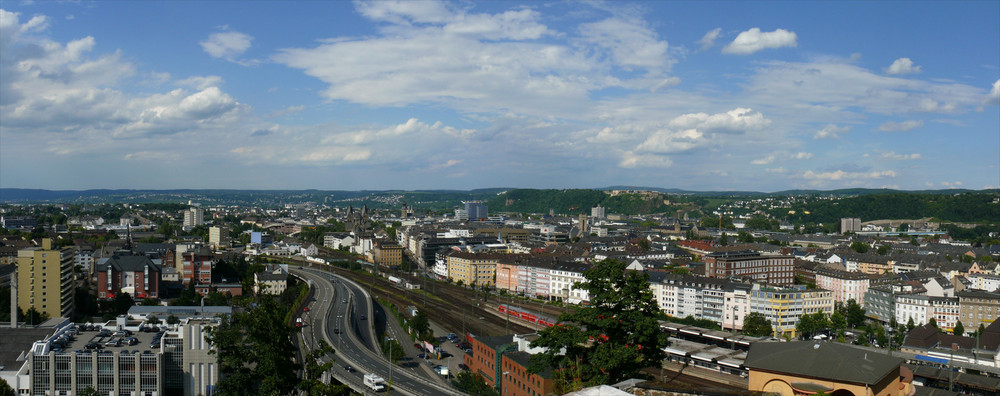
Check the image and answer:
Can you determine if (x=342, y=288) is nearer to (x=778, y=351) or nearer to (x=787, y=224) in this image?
(x=778, y=351)

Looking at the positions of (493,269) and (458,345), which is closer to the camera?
(458,345)

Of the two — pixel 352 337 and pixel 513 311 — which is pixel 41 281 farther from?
pixel 513 311

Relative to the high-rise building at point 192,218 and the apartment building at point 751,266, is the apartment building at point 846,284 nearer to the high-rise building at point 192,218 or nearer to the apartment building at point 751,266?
the apartment building at point 751,266

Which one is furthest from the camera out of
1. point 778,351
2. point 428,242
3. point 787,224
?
point 787,224

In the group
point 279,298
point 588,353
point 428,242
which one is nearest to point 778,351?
point 588,353

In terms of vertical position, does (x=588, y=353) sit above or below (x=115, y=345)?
above

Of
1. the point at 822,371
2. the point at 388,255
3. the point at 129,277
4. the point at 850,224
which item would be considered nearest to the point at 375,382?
the point at 822,371

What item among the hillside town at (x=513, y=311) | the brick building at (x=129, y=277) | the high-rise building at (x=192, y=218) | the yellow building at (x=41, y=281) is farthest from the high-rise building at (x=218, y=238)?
the yellow building at (x=41, y=281)
